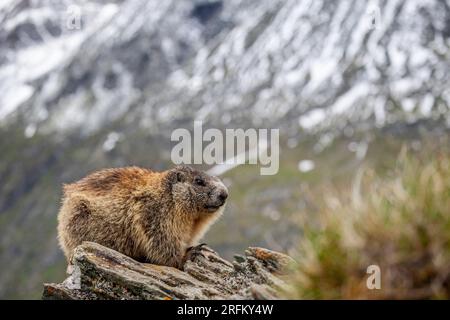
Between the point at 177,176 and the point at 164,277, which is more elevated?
the point at 177,176

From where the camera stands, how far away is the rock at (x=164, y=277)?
12578 mm

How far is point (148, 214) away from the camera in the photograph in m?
16.2

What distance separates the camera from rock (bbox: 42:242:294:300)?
41.3ft

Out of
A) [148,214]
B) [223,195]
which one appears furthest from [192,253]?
[223,195]

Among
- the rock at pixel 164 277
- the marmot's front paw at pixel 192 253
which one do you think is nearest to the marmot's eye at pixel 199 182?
the marmot's front paw at pixel 192 253

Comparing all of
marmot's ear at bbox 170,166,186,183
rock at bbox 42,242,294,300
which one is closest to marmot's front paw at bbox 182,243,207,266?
rock at bbox 42,242,294,300

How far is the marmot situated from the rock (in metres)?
0.83

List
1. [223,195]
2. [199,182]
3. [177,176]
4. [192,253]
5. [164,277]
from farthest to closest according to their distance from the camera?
[177,176] < [199,182] < [223,195] < [192,253] < [164,277]

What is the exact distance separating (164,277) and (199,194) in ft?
10.4

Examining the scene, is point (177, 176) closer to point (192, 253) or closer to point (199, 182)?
point (199, 182)

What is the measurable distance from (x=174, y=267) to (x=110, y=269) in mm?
2671

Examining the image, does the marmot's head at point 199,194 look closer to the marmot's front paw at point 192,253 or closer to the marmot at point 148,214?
the marmot at point 148,214

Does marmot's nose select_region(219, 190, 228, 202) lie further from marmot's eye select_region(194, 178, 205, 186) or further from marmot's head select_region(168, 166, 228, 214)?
marmot's eye select_region(194, 178, 205, 186)
